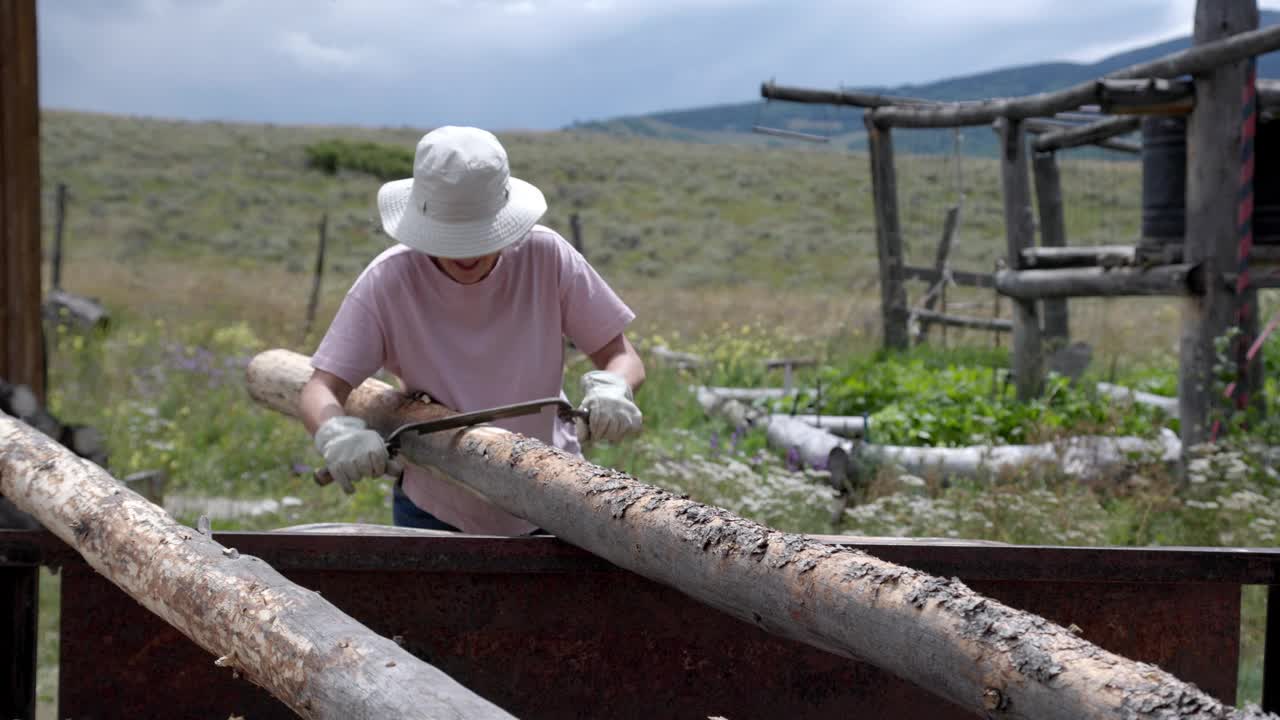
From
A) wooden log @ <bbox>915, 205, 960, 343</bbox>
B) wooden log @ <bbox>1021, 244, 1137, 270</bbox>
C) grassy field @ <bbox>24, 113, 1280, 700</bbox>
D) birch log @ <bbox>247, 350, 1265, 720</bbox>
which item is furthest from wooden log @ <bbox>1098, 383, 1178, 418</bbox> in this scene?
birch log @ <bbox>247, 350, 1265, 720</bbox>

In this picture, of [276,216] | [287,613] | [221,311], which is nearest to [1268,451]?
[287,613]

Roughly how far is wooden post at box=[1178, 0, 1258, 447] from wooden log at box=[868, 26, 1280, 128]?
3.9 inches

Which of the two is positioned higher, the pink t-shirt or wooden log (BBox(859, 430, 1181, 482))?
the pink t-shirt

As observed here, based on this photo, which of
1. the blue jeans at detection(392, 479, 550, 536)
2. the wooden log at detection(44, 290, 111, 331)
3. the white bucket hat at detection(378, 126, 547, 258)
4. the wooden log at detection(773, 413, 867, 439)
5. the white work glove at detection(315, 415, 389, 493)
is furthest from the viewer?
the wooden log at detection(44, 290, 111, 331)

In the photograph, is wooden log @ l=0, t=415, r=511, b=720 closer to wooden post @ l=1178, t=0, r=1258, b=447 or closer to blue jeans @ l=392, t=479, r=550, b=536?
blue jeans @ l=392, t=479, r=550, b=536

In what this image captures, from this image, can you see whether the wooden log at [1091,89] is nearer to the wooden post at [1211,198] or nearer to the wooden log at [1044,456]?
the wooden post at [1211,198]

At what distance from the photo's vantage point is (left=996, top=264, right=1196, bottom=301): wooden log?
623cm

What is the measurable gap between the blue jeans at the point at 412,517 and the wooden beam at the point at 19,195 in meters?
Result: 3.42

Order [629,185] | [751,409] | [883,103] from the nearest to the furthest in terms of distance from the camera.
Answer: [751,409], [883,103], [629,185]

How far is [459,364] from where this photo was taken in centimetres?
324

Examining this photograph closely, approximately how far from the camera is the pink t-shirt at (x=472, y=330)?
3.14 meters

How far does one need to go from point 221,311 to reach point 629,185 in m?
32.6

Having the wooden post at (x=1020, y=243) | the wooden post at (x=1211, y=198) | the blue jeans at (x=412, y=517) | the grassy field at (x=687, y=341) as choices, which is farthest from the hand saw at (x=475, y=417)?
the wooden post at (x=1020, y=243)

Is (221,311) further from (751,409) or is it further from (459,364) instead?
(459,364)
